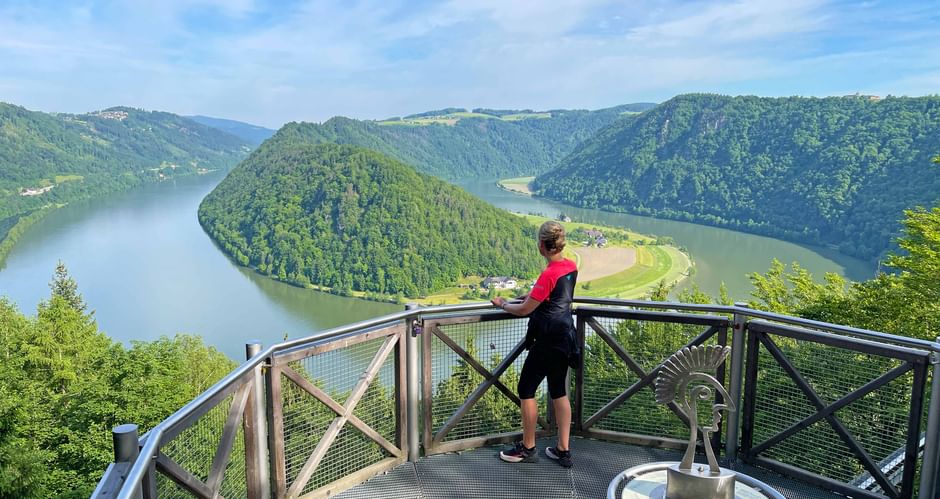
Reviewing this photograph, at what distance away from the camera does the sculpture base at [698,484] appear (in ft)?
9.67

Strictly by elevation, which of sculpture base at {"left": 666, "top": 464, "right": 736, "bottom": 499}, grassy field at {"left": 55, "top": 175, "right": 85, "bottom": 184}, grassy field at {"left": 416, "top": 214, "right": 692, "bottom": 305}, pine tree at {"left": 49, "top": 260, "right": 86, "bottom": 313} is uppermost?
sculpture base at {"left": 666, "top": 464, "right": 736, "bottom": 499}

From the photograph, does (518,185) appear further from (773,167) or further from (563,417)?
(563,417)

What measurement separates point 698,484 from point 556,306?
4.21 ft

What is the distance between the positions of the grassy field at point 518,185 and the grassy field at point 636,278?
245ft

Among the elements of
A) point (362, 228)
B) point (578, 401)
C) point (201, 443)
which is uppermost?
point (201, 443)

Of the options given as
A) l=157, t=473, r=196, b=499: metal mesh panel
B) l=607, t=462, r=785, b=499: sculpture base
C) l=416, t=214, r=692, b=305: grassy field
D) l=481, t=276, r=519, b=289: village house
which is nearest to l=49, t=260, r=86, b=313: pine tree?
l=416, t=214, r=692, b=305: grassy field

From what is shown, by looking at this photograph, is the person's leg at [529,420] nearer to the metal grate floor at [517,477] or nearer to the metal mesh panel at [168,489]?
the metal grate floor at [517,477]

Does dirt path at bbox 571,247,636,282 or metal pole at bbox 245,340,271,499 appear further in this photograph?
dirt path at bbox 571,247,636,282

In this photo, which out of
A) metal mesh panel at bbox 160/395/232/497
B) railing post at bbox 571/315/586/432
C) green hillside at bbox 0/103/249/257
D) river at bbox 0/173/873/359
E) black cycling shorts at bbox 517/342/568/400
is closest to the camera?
metal mesh panel at bbox 160/395/232/497

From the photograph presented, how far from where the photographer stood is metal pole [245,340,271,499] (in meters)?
3.31

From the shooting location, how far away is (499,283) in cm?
7450

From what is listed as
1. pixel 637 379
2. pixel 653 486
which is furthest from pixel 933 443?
pixel 637 379

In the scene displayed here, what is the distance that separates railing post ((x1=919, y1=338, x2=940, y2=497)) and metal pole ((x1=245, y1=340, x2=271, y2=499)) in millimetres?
3566

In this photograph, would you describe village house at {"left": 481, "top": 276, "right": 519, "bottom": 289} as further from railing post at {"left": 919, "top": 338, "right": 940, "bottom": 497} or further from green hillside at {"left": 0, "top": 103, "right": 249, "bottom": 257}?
railing post at {"left": 919, "top": 338, "right": 940, "bottom": 497}
